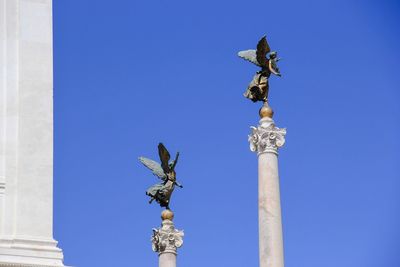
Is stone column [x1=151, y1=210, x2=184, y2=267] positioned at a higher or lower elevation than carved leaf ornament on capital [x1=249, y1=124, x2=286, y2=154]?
lower

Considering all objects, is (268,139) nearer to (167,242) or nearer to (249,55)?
(249,55)

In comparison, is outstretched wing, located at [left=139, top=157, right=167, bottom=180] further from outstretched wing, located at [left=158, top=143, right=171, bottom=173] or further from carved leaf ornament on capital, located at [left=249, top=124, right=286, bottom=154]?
carved leaf ornament on capital, located at [left=249, top=124, right=286, bottom=154]

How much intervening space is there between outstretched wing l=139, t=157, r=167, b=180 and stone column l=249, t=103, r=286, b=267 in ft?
30.0

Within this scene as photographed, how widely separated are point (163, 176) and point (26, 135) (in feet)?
18.3

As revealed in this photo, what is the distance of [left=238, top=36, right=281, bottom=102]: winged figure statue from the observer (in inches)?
1951

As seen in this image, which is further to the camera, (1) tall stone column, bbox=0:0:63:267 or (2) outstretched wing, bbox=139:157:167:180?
(2) outstretched wing, bbox=139:157:167:180

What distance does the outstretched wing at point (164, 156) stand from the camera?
188 feet

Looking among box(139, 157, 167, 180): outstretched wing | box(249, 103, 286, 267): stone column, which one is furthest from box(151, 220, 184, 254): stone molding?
box(249, 103, 286, 267): stone column

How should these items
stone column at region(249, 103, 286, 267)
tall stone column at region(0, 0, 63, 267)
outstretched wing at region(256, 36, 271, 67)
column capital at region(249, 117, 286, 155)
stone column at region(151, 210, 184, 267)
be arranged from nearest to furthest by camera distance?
1. stone column at region(249, 103, 286, 267)
2. column capital at region(249, 117, 286, 155)
3. outstretched wing at region(256, 36, 271, 67)
4. tall stone column at region(0, 0, 63, 267)
5. stone column at region(151, 210, 184, 267)

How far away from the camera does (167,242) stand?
55.9 m

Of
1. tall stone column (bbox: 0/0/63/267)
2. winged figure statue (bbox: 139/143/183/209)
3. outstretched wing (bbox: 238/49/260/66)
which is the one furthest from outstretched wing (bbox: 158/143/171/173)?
outstretched wing (bbox: 238/49/260/66)

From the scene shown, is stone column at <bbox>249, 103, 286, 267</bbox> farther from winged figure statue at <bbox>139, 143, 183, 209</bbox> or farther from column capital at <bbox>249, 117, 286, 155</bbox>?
winged figure statue at <bbox>139, 143, 183, 209</bbox>

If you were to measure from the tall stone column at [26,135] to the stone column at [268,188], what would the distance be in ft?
30.4

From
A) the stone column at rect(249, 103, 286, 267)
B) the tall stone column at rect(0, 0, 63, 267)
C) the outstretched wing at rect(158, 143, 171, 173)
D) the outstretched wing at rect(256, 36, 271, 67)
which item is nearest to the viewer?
the stone column at rect(249, 103, 286, 267)
